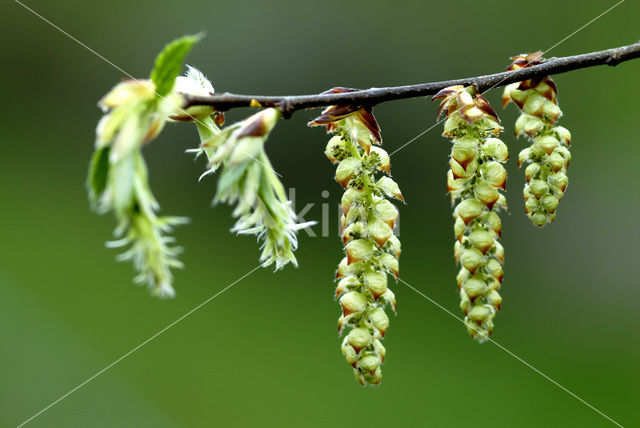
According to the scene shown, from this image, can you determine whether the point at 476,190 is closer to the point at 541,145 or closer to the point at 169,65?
the point at 541,145

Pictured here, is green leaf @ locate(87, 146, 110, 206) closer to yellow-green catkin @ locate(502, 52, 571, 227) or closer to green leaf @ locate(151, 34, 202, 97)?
green leaf @ locate(151, 34, 202, 97)

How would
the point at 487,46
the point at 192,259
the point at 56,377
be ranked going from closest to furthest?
1. the point at 56,377
2. the point at 487,46
3. the point at 192,259

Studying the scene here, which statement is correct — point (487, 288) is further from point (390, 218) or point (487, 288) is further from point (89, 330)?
point (89, 330)

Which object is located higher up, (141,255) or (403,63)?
(403,63)

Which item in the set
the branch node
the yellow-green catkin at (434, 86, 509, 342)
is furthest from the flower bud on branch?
the yellow-green catkin at (434, 86, 509, 342)

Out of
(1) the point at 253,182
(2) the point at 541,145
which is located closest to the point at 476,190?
(2) the point at 541,145

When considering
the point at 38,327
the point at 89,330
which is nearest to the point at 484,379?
the point at 89,330

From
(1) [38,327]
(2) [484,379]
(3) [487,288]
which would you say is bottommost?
(2) [484,379]

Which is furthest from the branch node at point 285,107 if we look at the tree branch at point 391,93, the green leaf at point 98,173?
the green leaf at point 98,173

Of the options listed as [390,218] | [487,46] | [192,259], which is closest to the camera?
[390,218]
